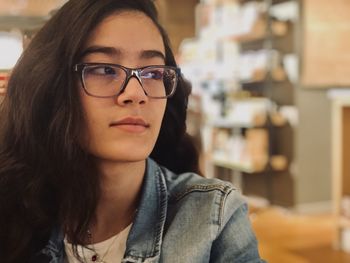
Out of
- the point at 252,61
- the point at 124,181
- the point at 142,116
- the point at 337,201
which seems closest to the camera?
the point at 142,116

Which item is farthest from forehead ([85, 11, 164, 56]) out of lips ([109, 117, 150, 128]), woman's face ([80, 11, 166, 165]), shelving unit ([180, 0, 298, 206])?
shelving unit ([180, 0, 298, 206])

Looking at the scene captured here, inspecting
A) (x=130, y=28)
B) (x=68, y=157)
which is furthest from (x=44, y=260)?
(x=130, y=28)

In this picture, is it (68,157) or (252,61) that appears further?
(252,61)

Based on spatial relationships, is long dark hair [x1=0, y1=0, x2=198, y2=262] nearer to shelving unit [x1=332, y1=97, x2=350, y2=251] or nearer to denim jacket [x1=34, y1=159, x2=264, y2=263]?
denim jacket [x1=34, y1=159, x2=264, y2=263]

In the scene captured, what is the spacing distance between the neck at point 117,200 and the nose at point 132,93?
0.52 feet

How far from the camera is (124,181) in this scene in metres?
1.12

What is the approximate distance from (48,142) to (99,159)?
116mm

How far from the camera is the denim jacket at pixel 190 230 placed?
1010 mm

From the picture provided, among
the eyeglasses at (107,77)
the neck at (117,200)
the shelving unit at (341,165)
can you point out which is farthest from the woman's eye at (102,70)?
the shelving unit at (341,165)

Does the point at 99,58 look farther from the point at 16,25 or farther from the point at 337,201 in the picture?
the point at 337,201

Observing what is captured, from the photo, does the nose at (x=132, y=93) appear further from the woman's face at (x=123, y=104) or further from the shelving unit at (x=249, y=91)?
the shelving unit at (x=249, y=91)

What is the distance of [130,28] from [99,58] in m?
0.10

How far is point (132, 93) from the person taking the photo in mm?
1000

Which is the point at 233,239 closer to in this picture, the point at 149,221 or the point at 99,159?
the point at 149,221
